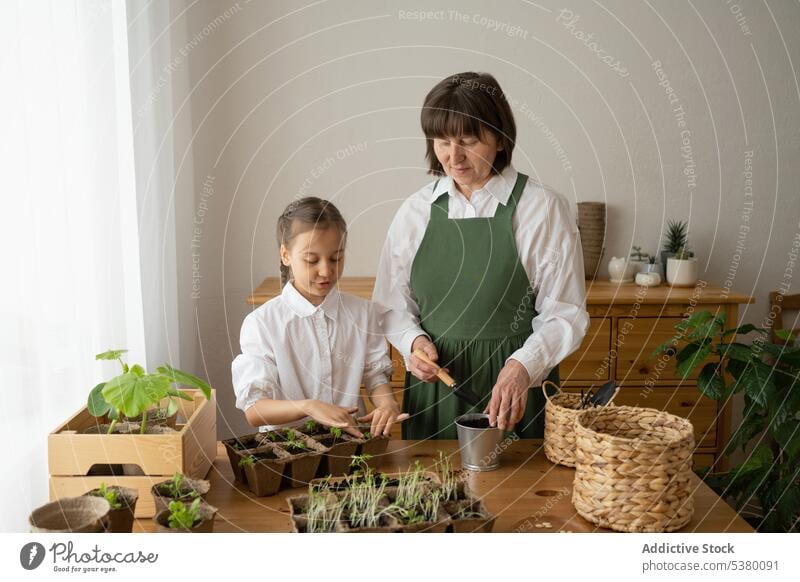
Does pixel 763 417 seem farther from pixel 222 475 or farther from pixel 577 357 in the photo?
pixel 222 475

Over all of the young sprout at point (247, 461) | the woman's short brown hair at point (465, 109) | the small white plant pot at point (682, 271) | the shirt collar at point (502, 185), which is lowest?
the young sprout at point (247, 461)

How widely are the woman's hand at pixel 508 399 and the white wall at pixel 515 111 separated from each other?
4.29 ft

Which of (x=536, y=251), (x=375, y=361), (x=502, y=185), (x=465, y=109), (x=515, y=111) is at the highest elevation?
(x=515, y=111)

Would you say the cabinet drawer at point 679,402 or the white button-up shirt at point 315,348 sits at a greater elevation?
the white button-up shirt at point 315,348

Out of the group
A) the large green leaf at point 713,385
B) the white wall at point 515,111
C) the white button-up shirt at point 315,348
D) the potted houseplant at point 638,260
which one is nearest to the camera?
the white button-up shirt at point 315,348

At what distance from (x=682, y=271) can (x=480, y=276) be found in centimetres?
140

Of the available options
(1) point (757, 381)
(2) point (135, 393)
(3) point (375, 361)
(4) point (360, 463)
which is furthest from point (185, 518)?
(1) point (757, 381)

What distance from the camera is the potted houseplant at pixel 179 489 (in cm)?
97

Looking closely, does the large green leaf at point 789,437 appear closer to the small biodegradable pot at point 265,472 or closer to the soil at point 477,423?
the soil at point 477,423

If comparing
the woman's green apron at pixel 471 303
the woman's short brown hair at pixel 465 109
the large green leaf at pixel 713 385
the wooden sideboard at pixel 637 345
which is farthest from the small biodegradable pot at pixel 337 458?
the wooden sideboard at pixel 637 345

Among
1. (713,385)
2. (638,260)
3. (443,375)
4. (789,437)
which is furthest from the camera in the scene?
(638,260)

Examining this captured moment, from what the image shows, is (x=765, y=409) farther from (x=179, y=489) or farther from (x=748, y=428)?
(x=179, y=489)

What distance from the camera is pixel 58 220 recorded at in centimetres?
141
